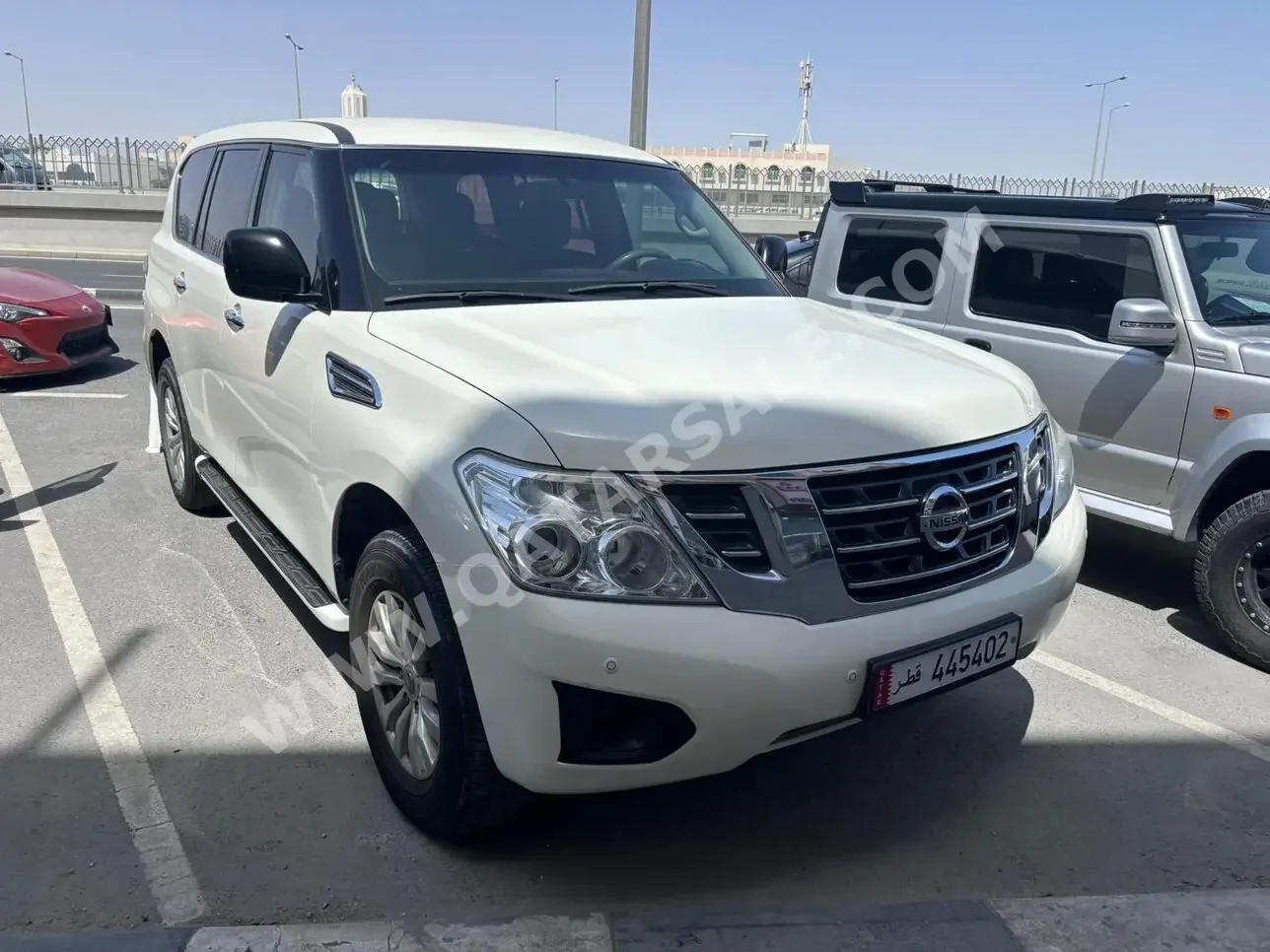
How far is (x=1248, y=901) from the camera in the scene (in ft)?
8.46

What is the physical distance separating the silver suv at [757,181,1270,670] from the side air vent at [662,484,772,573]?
2489 mm

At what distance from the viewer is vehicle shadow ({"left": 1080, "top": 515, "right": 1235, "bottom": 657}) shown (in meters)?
4.75

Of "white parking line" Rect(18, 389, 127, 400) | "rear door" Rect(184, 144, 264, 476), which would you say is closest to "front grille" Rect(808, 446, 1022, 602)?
"rear door" Rect(184, 144, 264, 476)

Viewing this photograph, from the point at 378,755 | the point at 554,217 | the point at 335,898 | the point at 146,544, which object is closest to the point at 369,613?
the point at 378,755

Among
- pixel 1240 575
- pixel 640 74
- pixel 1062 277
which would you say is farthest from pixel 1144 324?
pixel 640 74

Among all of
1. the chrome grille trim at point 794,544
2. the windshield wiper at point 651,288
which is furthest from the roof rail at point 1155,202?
the chrome grille trim at point 794,544

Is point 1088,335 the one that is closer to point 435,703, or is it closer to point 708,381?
point 708,381

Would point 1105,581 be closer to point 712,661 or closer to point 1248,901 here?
point 1248,901

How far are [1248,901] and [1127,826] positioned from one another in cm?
52

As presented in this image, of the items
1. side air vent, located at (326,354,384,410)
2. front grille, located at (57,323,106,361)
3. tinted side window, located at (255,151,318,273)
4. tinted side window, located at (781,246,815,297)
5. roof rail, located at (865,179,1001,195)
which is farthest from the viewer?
front grille, located at (57,323,106,361)

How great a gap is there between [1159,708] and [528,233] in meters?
2.95

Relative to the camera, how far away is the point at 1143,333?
446 cm

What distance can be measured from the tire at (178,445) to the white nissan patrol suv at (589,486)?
165 centimetres

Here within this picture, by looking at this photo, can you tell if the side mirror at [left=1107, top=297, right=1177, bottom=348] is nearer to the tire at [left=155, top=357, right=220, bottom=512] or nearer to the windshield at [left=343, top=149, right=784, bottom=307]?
the windshield at [left=343, top=149, right=784, bottom=307]
